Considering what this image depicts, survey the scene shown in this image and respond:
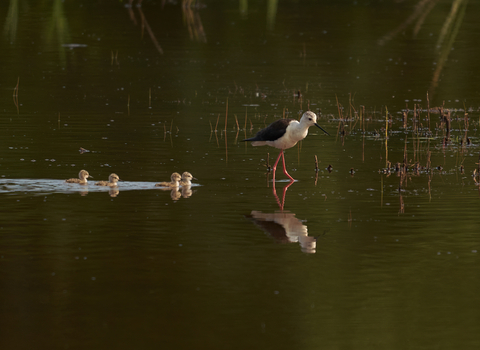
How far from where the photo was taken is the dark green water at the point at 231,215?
7.84 meters

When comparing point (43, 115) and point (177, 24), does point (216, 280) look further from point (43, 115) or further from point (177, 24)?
point (177, 24)

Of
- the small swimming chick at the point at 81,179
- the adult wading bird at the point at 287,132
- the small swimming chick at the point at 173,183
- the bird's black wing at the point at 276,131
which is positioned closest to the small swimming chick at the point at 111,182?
the small swimming chick at the point at 81,179

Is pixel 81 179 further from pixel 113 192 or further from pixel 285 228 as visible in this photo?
pixel 285 228

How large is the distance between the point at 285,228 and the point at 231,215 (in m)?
0.94

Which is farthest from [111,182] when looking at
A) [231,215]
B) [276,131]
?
[276,131]

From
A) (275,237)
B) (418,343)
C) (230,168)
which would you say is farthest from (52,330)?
(230,168)

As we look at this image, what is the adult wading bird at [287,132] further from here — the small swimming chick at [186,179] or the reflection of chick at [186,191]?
the reflection of chick at [186,191]

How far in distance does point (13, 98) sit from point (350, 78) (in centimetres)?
1101

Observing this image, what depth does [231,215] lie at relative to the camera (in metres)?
12.0

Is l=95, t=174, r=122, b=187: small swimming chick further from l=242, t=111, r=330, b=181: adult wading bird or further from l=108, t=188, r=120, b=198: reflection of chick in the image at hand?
l=242, t=111, r=330, b=181: adult wading bird

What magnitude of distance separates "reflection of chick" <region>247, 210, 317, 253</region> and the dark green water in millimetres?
37

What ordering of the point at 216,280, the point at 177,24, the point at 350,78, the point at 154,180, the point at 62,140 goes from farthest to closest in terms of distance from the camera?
1. the point at 177,24
2. the point at 350,78
3. the point at 62,140
4. the point at 154,180
5. the point at 216,280

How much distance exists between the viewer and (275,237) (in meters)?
10.9

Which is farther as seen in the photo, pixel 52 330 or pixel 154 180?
pixel 154 180
